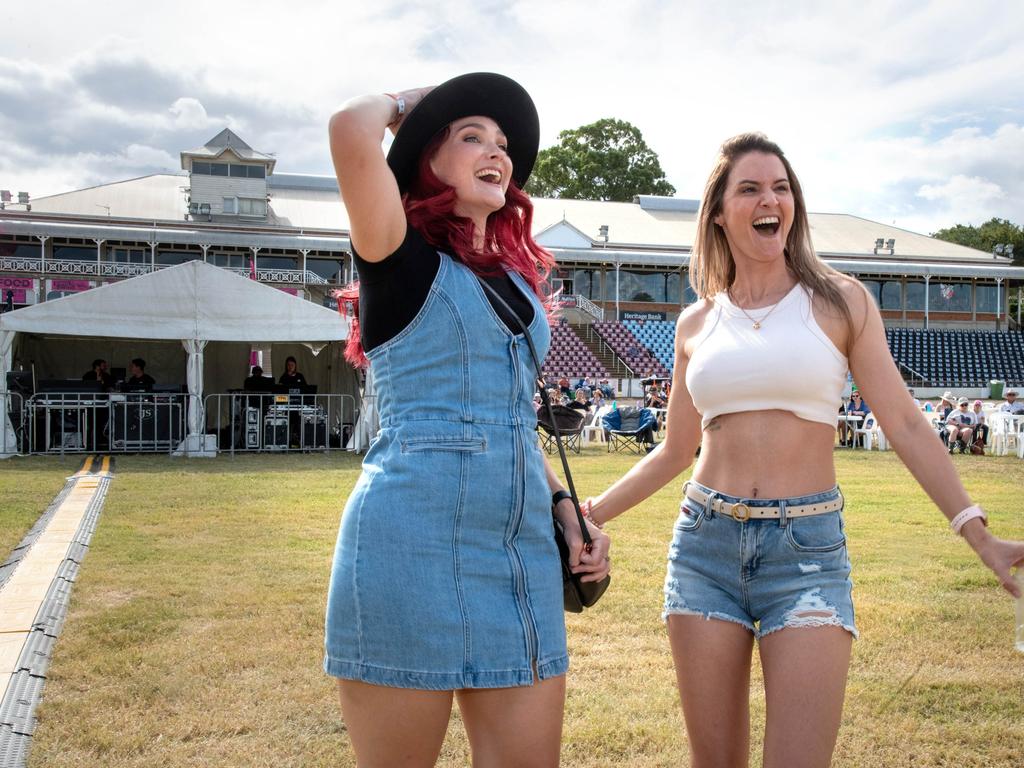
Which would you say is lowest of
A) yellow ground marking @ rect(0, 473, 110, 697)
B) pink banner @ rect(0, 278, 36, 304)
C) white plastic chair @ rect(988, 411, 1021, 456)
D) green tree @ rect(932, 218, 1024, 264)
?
yellow ground marking @ rect(0, 473, 110, 697)

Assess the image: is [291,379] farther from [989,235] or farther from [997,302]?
[989,235]

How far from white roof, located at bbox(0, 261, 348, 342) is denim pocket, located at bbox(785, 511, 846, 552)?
12467 mm

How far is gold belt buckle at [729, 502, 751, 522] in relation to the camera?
7.70 feet

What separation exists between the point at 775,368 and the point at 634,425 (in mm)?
15253

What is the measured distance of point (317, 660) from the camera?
14.6 feet

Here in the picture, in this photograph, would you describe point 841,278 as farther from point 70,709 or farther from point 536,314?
point 70,709

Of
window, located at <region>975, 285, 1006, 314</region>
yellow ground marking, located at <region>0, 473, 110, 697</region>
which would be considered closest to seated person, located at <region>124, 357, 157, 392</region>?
yellow ground marking, located at <region>0, 473, 110, 697</region>

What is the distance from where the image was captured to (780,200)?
2.57 meters

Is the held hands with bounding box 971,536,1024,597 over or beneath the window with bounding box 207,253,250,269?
beneath

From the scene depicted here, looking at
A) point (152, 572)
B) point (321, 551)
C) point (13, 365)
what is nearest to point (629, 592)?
point (321, 551)

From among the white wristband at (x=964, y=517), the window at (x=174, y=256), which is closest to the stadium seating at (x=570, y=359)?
the window at (x=174, y=256)

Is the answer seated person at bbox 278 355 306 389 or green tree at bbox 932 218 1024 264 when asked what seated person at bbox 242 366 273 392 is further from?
green tree at bbox 932 218 1024 264

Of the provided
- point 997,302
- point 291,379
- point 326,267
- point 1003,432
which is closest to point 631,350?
point 326,267

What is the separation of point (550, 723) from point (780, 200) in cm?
152
